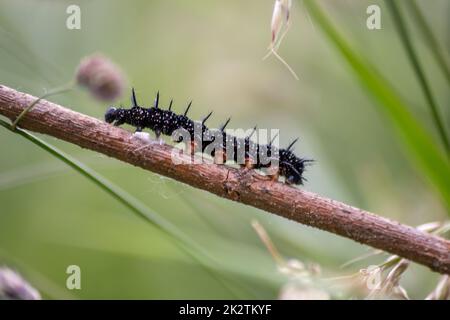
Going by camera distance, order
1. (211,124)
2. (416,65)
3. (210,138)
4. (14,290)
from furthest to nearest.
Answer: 1. (211,124)
2. (210,138)
3. (416,65)
4. (14,290)

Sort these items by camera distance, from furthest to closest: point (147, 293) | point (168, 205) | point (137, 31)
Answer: point (137, 31) < point (168, 205) < point (147, 293)

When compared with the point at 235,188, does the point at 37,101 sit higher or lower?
higher

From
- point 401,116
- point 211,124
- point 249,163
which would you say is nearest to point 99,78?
point 249,163

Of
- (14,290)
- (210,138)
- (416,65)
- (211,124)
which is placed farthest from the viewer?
(211,124)

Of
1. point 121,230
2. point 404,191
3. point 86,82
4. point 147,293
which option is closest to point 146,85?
point 121,230

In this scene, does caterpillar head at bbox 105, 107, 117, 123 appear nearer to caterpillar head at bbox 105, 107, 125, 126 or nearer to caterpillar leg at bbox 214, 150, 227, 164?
caterpillar head at bbox 105, 107, 125, 126

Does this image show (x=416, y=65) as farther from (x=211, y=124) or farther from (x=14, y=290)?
(x=211, y=124)
